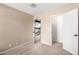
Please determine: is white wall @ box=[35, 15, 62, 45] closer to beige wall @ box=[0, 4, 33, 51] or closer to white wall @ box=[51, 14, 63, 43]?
white wall @ box=[51, 14, 63, 43]

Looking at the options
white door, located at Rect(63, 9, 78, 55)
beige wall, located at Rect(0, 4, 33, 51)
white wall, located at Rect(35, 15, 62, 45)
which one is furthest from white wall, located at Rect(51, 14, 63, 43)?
white door, located at Rect(63, 9, 78, 55)

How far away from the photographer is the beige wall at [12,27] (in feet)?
12.8

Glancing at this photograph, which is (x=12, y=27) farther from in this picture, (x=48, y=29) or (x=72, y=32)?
(x=72, y=32)

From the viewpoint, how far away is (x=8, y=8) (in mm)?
4203

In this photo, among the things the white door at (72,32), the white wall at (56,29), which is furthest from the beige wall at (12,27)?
the white door at (72,32)

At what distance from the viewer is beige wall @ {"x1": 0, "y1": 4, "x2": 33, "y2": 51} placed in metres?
3.89

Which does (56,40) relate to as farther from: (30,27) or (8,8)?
(8,8)

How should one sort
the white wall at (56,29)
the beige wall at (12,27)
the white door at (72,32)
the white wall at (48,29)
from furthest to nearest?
1. the white wall at (56,29)
2. the white wall at (48,29)
3. the beige wall at (12,27)
4. the white door at (72,32)

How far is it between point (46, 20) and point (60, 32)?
62.6 inches

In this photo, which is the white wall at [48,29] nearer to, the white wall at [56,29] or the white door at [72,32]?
the white wall at [56,29]

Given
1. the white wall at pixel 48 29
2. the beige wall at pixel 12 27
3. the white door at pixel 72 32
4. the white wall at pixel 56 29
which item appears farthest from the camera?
the white wall at pixel 56 29

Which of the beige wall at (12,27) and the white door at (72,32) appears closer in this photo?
the white door at (72,32)

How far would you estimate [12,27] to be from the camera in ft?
14.7
